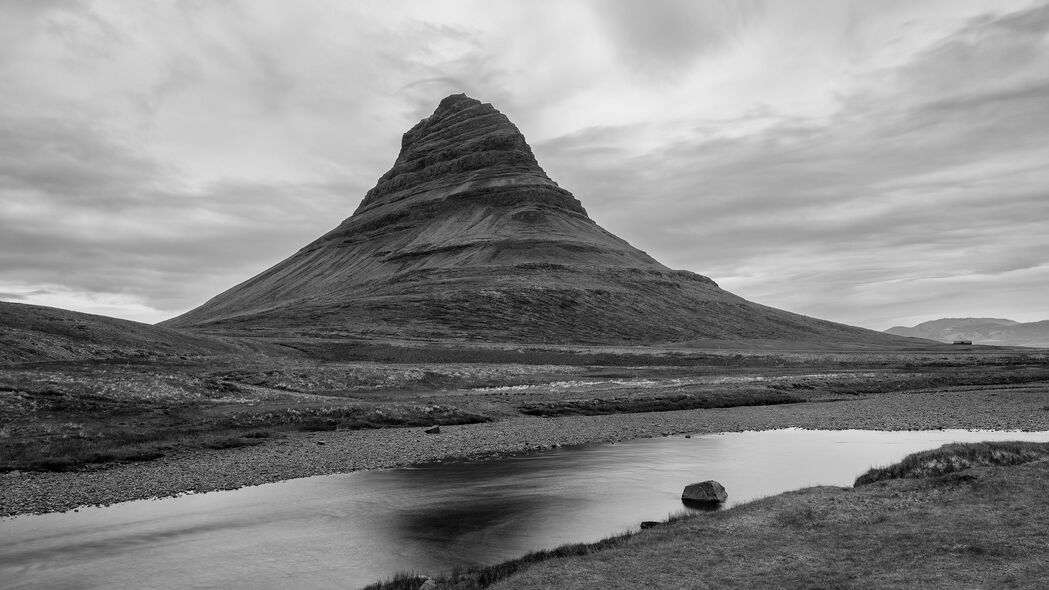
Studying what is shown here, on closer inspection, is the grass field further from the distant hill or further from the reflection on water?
the reflection on water

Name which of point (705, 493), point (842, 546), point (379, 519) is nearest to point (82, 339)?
point (379, 519)

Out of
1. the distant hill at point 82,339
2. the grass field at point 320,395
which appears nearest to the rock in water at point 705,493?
the grass field at point 320,395

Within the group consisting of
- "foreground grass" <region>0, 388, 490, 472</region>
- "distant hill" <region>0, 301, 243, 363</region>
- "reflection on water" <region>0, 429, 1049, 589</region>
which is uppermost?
"distant hill" <region>0, 301, 243, 363</region>

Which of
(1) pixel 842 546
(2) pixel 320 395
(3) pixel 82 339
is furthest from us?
(3) pixel 82 339

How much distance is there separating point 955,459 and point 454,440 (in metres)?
30.3

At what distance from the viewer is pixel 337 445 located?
149 feet

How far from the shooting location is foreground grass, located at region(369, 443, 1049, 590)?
643 inches

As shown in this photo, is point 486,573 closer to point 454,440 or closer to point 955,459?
point 955,459

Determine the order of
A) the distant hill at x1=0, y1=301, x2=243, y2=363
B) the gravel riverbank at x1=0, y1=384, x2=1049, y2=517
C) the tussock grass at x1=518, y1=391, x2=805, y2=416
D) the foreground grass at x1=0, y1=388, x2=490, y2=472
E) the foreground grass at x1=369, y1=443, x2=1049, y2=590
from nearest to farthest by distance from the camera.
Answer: the foreground grass at x1=369, y1=443, x2=1049, y2=590, the gravel riverbank at x1=0, y1=384, x2=1049, y2=517, the foreground grass at x1=0, y1=388, x2=490, y2=472, the tussock grass at x1=518, y1=391, x2=805, y2=416, the distant hill at x1=0, y1=301, x2=243, y2=363

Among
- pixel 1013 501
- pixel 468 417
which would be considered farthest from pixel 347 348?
pixel 1013 501

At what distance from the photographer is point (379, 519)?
92.1ft

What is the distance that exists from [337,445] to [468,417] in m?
15.8

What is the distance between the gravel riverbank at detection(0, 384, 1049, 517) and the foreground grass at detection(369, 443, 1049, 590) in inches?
791

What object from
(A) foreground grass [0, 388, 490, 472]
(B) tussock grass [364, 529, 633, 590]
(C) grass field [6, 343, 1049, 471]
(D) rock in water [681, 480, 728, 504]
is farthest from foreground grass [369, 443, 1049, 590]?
(C) grass field [6, 343, 1049, 471]
